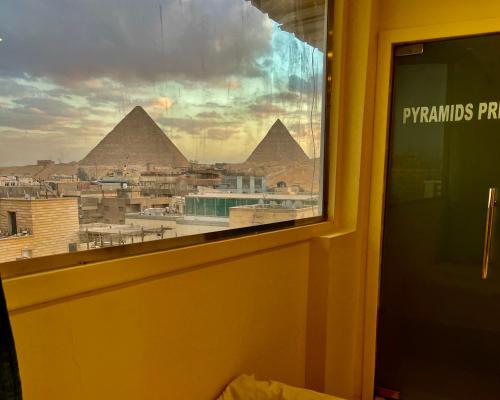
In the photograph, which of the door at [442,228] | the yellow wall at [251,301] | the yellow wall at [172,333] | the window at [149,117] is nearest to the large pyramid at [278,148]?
the window at [149,117]

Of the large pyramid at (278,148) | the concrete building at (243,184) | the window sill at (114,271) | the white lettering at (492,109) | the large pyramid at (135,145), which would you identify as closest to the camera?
the window sill at (114,271)

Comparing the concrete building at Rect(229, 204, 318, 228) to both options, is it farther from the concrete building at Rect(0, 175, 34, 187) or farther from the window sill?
the concrete building at Rect(0, 175, 34, 187)

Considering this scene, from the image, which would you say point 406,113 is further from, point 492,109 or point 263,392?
point 263,392

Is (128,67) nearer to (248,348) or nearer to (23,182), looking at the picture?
(23,182)

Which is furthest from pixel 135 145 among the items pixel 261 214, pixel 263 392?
pixel 263 392

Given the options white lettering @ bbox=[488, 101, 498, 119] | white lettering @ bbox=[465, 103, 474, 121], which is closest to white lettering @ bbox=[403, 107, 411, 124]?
white lettering @ bbox=[465, 103, 474, 121]

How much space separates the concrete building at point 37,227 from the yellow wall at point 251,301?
0.28 ft

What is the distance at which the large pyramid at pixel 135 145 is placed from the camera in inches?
43.3

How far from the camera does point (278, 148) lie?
1794 millimetres

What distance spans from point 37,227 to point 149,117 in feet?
1.54

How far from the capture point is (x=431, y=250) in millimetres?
2092

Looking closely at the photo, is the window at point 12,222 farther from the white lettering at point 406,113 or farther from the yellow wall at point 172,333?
the white lettering at point 406,113

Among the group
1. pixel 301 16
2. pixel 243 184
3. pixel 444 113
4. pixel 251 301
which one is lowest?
pixel 251 301

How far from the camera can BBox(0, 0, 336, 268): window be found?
0.95 metres
